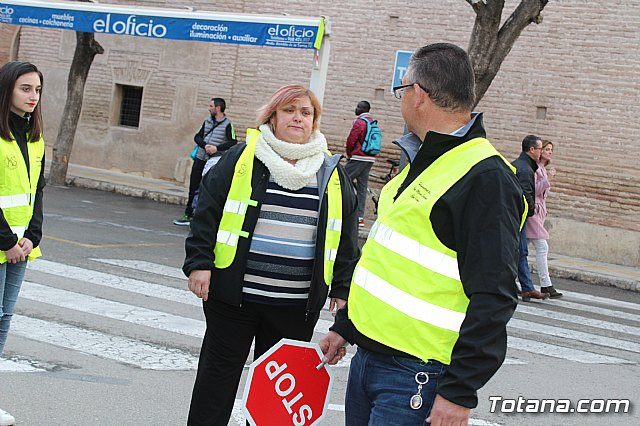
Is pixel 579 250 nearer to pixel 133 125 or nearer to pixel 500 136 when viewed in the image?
pixel 500 136

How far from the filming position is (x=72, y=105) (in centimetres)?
1906

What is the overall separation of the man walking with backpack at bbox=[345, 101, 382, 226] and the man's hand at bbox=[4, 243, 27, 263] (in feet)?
36.6

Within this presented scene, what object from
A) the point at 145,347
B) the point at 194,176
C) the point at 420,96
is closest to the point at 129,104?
the point at 194,176

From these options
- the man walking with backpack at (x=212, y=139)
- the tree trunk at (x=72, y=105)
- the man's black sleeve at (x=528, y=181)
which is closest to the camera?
the man's black sleeve at (x=528, y=181)

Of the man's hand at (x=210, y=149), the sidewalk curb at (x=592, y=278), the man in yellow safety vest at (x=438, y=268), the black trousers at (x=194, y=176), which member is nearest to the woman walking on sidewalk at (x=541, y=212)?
the sidewalk curb at (x=592, y=278)

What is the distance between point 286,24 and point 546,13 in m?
5.39

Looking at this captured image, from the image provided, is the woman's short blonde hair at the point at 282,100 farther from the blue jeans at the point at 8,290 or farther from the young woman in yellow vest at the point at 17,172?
the blue jeans at the point at 8,290

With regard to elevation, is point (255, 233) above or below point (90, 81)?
below

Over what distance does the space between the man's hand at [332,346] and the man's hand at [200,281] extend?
2.80ft

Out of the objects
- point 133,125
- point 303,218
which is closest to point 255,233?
point 303,218

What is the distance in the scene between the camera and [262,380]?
3828 mm

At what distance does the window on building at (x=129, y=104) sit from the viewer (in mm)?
22375

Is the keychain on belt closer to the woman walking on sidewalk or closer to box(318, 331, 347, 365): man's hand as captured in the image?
box(318, 331, 347, 365): man's hand
